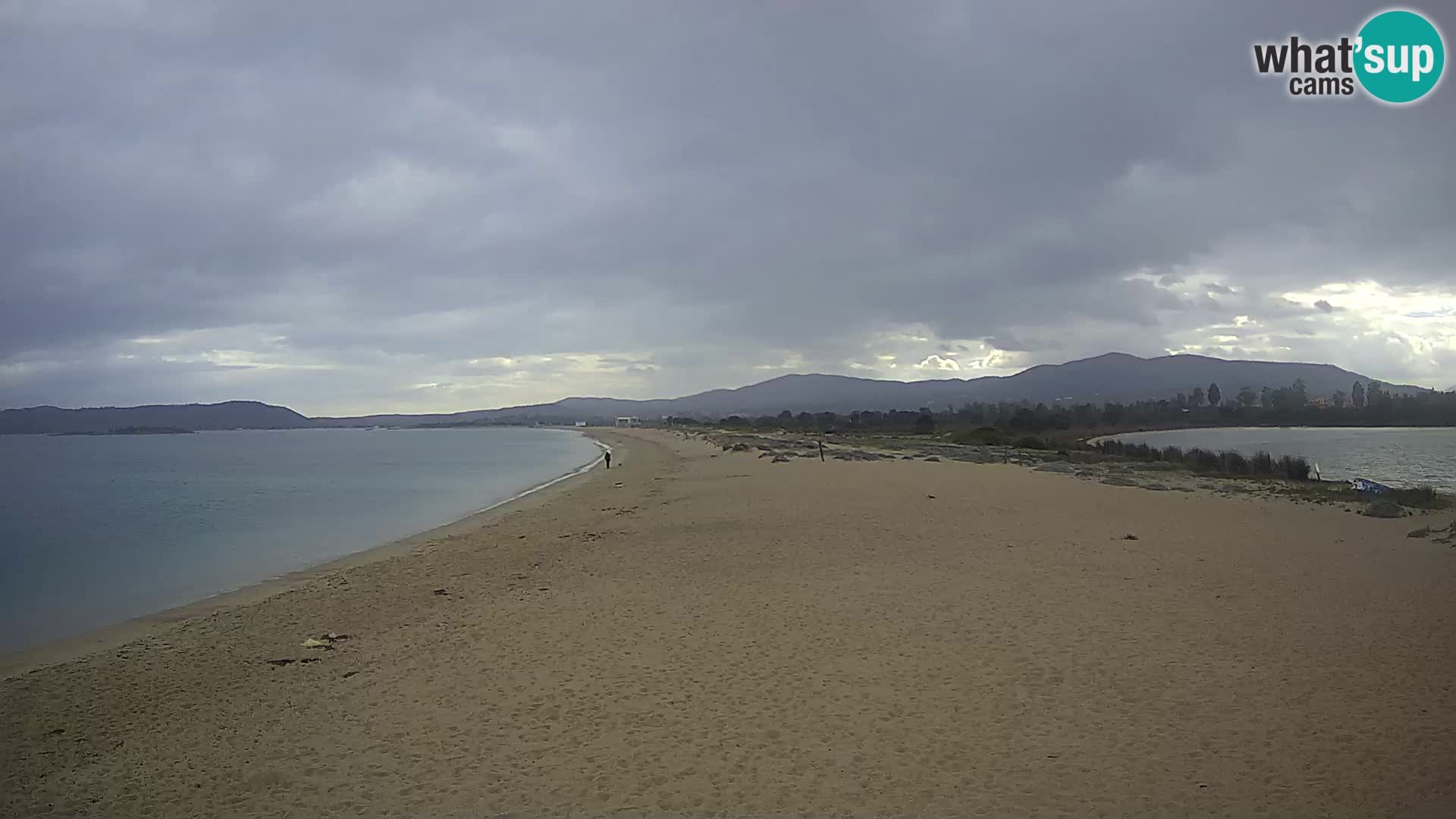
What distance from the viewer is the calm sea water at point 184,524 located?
13.4 m

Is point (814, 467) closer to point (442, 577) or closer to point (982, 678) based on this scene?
point (442, 577)

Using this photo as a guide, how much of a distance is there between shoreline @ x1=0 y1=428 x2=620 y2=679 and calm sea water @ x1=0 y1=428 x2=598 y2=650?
394 mm

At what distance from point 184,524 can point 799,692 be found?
23.2m

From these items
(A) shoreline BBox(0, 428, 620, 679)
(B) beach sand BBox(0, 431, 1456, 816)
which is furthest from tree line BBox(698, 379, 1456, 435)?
(B) beach sand BBox(0, 431, 1456, 816)

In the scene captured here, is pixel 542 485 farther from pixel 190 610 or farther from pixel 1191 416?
pixel 1191 416

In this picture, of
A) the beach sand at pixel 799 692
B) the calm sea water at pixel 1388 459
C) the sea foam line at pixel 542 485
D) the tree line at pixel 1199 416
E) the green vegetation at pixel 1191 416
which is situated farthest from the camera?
the tree line at pixel 1199 416

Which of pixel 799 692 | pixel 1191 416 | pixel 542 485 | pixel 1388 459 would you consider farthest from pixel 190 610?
pixel 1191 416

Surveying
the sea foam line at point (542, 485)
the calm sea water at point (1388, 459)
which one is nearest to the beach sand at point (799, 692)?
the sea foam line at point (542, 485)

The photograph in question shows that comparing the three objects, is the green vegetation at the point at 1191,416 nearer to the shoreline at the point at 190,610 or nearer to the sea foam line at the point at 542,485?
the sea foam line at the point at 542,485

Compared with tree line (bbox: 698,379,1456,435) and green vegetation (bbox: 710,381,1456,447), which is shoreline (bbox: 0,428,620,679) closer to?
green vegetation (bbox: 710,381,1456,447)

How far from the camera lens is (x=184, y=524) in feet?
75.6

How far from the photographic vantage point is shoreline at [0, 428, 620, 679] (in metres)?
9.53

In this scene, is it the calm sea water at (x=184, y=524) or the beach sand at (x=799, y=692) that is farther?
the calm sea water at (x=184, y=524)

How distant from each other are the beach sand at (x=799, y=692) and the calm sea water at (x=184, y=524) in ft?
10.3
